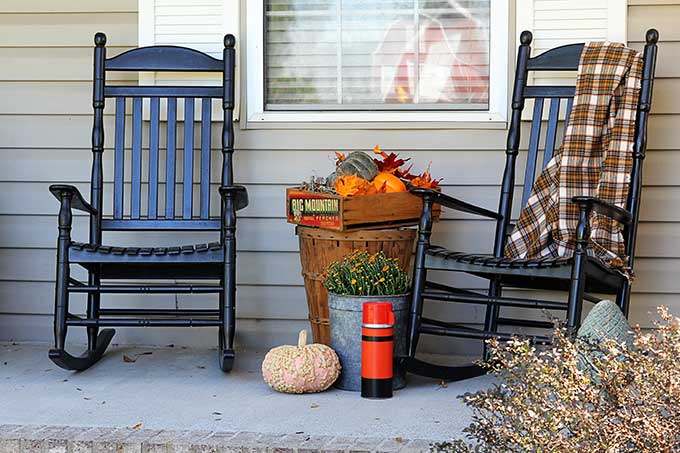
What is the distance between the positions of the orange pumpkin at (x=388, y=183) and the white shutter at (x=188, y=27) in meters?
0.66

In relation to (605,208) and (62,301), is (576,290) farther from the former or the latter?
(62,301)

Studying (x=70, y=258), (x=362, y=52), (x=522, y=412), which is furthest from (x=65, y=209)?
(x=522, y=412)

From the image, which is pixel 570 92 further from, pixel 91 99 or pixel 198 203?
pixel 91 99

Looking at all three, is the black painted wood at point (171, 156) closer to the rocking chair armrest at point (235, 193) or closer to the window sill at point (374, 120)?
the window sill at point (374, 120)

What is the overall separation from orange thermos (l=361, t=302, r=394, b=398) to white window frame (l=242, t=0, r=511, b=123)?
3.09 ft

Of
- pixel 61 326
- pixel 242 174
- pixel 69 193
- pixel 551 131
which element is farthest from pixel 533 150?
pixel 61 326

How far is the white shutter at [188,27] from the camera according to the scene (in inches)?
144

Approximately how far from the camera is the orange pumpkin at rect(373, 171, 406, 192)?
3.30 m

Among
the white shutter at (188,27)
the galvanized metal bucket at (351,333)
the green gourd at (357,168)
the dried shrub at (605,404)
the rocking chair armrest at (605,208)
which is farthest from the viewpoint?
the white shutter at (188,27)

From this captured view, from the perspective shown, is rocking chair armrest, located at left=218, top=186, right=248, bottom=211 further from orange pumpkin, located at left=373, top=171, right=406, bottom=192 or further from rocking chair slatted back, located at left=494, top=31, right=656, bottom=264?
rocking chair slatted back, located at left=494, top=31, right=656, bottom=264

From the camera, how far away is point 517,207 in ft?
11.9

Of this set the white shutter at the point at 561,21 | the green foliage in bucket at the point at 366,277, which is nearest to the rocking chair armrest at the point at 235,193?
the green foliage in bucket at the point at 366,277

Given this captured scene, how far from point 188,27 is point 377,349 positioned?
1501mm

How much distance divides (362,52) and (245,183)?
2.15 feet
